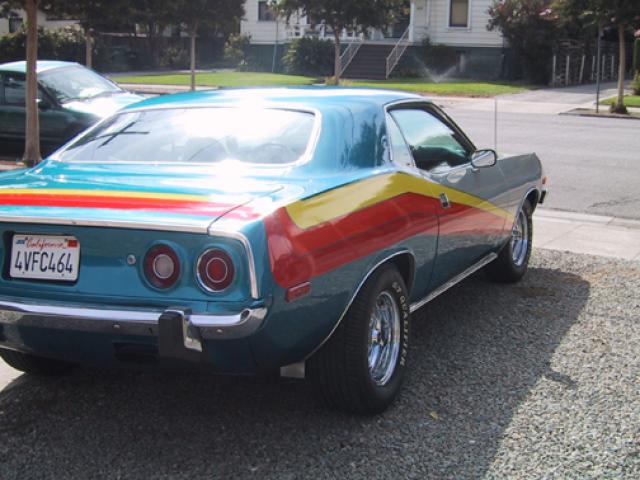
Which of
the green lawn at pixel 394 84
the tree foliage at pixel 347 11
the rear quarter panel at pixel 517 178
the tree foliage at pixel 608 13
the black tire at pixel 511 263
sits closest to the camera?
the rear quarter panel at pixel 517 178

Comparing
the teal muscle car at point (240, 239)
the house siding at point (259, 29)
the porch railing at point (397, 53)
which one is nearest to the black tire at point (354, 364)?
the teal muscle car at point (240, 239)

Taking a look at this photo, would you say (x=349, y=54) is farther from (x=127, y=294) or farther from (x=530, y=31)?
(x=127, y=294)

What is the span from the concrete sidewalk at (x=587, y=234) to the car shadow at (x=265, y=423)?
299 cm

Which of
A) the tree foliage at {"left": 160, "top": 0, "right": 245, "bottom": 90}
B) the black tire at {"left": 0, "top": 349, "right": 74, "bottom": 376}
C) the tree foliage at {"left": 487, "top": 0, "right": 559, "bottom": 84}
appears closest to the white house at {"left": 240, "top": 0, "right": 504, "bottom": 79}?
the tree foliage at {"left": 487, "top": 0, "right": 559, "bottom": 84}

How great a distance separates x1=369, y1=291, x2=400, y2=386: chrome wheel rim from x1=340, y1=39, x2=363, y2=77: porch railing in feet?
115

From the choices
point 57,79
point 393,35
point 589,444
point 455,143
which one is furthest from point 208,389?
point 393,35

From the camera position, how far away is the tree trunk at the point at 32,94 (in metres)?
11.9

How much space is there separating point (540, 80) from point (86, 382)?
3378 cm

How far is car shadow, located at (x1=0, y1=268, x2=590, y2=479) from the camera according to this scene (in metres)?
3.71

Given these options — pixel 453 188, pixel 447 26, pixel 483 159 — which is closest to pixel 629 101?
pixel 447 26

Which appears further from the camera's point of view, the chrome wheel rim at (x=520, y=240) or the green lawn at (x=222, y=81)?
the green lawn at (x=222, y=81)

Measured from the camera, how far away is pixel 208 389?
4.56 m

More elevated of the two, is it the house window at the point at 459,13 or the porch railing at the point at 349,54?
the house window at the point at 459,13

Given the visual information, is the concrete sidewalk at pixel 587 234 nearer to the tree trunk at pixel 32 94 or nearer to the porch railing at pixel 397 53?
the tree trunk at pixel 32 94
